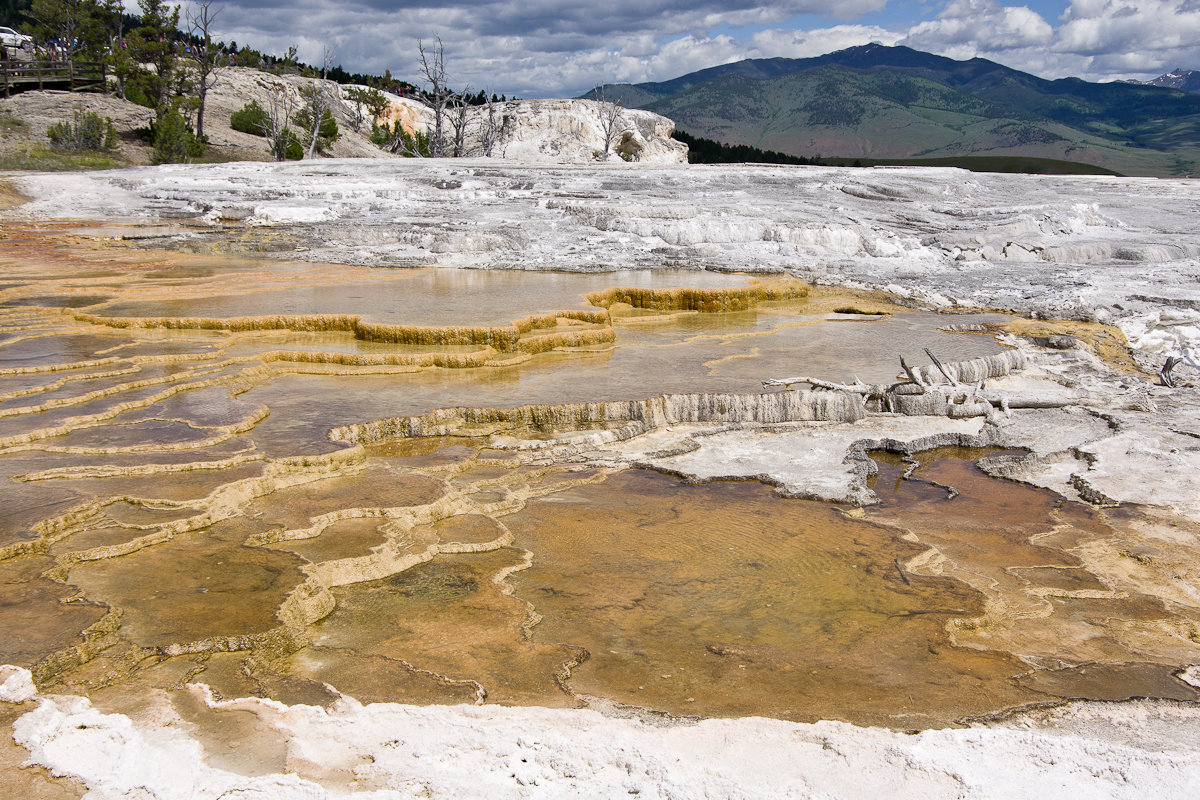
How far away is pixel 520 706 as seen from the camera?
8.85 ft

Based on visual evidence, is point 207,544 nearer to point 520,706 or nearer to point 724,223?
point 520,706

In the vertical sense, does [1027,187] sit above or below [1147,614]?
above

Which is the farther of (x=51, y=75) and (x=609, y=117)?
(x=609, y=117)

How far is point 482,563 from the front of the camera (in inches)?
149

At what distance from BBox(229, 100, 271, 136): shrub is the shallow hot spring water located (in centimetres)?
2121

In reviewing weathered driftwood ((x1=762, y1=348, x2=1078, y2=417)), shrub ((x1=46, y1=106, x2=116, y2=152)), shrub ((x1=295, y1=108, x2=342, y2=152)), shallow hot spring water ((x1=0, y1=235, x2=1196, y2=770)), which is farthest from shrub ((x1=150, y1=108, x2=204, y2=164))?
weathered driftwood ((x1=762, y1=348, x2=1078, y2=417))

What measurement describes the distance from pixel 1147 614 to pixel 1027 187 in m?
14.8

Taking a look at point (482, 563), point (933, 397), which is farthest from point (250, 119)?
point (482, 563)

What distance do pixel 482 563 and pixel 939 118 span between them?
10578 centimetres

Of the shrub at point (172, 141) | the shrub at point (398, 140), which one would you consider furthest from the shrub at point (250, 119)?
the shrub at point (398, 140)

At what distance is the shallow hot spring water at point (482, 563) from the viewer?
287cm

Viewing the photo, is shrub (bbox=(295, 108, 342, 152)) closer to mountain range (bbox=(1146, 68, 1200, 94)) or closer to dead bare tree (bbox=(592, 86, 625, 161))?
dead bare tree (bbox=(592, 86, 625, 161))

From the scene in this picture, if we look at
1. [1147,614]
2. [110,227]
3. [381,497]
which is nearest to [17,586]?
[381,497]

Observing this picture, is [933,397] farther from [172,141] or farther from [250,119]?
[250,119]
